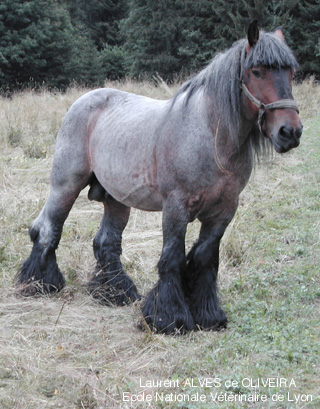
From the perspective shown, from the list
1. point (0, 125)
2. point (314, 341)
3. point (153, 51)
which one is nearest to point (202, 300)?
point (314, 341)

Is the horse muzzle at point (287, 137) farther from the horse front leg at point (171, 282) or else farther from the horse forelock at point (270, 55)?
the horse front leg at point (171, 282)

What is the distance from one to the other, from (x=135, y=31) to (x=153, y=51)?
151 centimetres

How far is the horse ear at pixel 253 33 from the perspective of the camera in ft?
10.4

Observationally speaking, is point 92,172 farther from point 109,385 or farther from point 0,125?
point 0,125

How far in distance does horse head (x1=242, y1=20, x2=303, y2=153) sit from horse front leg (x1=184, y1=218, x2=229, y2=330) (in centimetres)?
90

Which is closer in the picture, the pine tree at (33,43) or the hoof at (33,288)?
the hoof at (33,288)

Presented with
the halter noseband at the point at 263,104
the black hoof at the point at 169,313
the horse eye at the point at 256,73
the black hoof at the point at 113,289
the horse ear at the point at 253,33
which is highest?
the horse ear at the point at 253,33

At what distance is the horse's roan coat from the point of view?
127 inches

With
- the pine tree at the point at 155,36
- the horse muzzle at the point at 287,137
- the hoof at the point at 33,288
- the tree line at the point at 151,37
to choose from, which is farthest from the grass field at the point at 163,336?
the pine tree at the point at 155,36

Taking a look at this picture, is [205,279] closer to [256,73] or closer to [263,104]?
[263,104]

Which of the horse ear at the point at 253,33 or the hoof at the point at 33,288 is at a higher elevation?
the horse ear at the point at 253,33

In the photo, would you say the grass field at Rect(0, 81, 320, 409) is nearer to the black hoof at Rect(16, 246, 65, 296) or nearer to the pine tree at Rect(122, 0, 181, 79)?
the black hoof at Rect(16, 246, 65, 296)

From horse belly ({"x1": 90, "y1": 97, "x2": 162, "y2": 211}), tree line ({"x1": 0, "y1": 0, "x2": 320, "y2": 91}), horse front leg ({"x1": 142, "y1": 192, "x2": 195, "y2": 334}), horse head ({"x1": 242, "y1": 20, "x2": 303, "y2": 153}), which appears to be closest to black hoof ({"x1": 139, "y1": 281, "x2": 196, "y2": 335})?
horse front leg ({"x1": 142, "y1": 192, "x2": 195, "y2": 334})

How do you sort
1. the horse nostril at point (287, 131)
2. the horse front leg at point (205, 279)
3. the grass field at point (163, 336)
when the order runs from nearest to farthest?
the grass field at point (163, 336) → the horse nostril at point (287, 131) → the horse front leg at point (205, 279)
